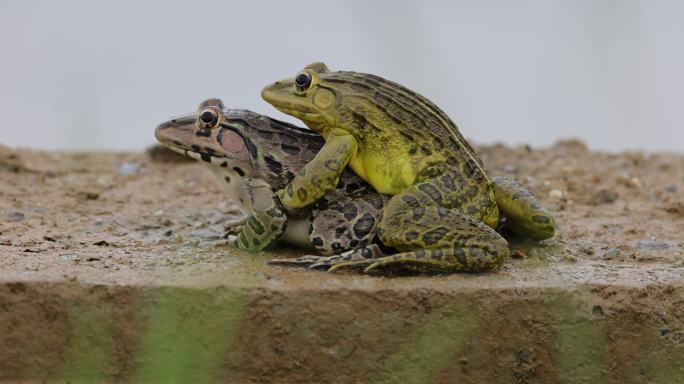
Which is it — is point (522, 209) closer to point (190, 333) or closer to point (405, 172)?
point (405, 172)

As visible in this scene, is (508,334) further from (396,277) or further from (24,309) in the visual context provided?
(24,309)

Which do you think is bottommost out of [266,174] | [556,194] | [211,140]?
[556,194]

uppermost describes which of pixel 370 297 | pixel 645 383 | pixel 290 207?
pixel 290 207

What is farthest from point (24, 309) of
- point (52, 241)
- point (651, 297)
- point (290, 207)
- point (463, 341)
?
point (651, 297)

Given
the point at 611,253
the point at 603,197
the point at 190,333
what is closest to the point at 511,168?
the point at 603,197

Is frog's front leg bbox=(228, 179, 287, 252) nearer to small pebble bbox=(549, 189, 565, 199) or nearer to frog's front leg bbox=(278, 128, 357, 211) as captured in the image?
frog's front leg bbox=(278, 128, 357, 211)
